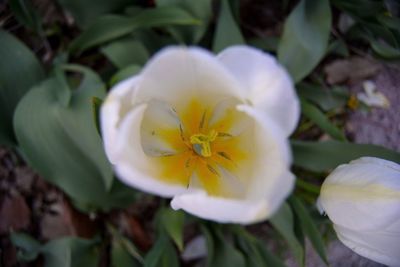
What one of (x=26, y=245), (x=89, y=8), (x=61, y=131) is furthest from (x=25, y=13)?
(x=26, y=245)

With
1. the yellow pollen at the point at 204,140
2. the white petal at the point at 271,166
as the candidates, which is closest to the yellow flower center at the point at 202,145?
the yellow pollen at the point at 204,140

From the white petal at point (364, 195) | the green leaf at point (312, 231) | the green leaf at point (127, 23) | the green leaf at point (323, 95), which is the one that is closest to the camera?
the white petal at point (364, 195)

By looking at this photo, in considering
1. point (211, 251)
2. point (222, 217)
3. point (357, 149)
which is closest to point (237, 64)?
point (222, 217)

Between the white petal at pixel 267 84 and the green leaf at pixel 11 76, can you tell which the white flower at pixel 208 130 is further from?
the green leaf at pixel 11 76

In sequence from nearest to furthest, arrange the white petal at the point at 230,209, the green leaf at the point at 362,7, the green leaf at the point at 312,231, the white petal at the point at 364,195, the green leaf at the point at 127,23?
the white petal at the point at 230,209
the white petal at the point at 364,195
the green leaf at the point at 312,231
the green leaf at the point at 362,7
the green leaf at the point at 127,23

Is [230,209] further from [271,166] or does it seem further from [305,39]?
[305,39]

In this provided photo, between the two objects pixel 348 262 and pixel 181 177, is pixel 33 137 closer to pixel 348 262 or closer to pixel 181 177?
pixel 181 177
